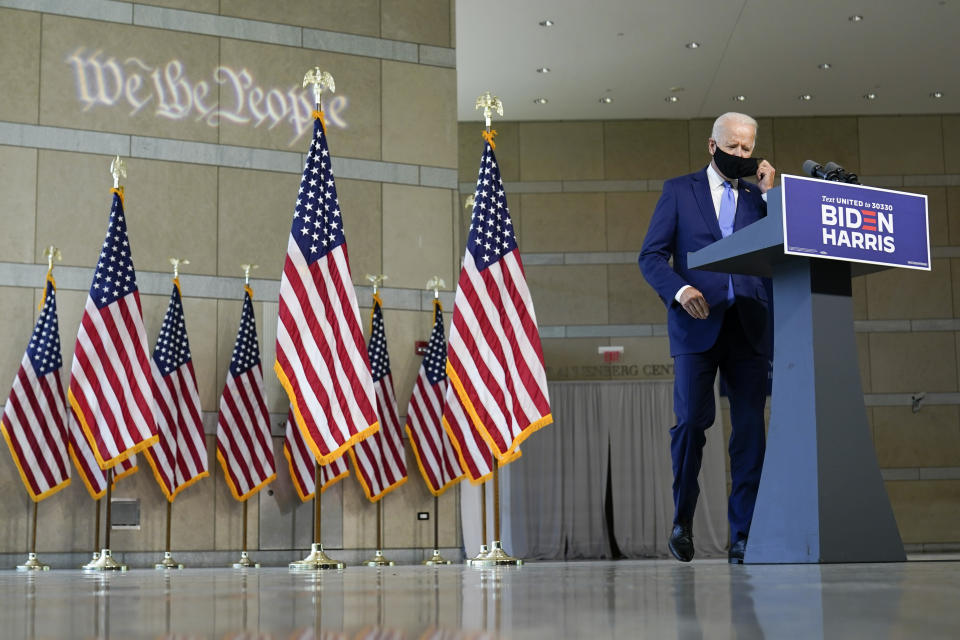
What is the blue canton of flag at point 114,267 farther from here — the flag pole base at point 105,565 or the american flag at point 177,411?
the flag pole base at point 105,565

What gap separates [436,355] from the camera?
9.61 metres

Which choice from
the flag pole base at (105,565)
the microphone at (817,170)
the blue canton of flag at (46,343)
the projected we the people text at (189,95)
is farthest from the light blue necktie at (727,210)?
the projected we the people text at (189,95)

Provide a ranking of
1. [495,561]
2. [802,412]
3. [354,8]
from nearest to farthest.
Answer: [802,412]
[495,561]
[354,8]

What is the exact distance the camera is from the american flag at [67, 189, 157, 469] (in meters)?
7.65

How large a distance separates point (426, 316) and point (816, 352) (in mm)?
6734

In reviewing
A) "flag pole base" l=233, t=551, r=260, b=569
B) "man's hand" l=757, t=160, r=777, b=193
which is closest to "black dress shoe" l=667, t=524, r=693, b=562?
"man's hand" l=757, t=160, r=777, b=193

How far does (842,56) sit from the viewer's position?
48.8 ft

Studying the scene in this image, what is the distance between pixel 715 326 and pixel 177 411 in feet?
18.2

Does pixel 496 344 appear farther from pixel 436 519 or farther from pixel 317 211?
pixel 436 519

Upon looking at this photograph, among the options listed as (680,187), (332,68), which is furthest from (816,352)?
(332,68)

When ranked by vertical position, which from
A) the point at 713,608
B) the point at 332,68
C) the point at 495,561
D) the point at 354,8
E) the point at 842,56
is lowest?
the point at 495,561

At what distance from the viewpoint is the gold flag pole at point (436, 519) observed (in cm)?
920

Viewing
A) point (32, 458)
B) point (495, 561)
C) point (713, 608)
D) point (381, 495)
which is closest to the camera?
point (713, 608)

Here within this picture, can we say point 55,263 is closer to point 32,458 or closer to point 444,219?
point 32,458
